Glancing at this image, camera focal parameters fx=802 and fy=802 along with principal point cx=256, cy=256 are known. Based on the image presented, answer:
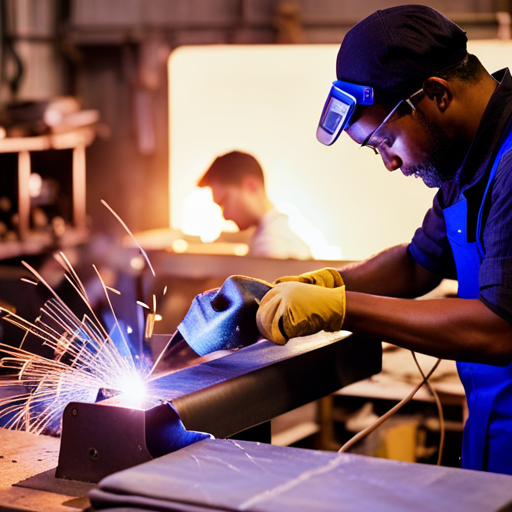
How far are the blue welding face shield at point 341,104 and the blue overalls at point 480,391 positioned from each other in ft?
0.91

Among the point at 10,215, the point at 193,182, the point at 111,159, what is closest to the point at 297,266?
the point at 193,182

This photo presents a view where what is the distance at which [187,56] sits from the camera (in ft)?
14.6

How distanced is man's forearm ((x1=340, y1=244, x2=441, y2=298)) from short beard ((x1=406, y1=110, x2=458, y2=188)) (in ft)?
1.01

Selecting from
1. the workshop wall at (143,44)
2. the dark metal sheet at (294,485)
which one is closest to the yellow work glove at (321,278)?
the dark metal sheet at (294,485)

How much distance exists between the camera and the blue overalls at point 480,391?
1.54m

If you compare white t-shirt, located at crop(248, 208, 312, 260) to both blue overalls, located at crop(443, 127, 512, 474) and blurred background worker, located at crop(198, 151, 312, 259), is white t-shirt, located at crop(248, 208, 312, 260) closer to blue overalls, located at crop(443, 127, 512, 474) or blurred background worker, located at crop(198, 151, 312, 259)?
blurred background worker, located at crop(198, 151, 312, 259)

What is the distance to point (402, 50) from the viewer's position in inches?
58.6

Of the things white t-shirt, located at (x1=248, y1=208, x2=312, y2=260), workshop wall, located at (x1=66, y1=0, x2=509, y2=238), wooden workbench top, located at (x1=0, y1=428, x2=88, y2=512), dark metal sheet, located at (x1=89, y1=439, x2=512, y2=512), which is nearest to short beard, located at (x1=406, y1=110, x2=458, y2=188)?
dark metal sheet, located at (x1=89, y1=439, x2=512, y2=512)

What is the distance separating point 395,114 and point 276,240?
7.24 ft

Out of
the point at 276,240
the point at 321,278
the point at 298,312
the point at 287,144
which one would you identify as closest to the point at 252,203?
the point at 276,240

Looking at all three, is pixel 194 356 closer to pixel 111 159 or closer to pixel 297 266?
pixel 297 266

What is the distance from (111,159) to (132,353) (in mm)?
5235

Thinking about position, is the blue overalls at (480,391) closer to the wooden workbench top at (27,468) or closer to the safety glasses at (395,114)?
the safety glasses at (395,114)

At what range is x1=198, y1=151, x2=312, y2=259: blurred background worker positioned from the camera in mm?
3740
